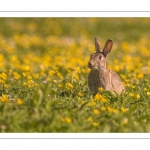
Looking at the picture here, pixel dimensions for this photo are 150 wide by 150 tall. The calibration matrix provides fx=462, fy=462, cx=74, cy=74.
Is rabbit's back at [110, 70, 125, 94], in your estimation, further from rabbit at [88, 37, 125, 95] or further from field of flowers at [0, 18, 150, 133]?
field of flowers at [0, 18, 150, 133]

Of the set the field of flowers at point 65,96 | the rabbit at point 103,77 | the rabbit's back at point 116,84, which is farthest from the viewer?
the rabbit's back at point 116,84

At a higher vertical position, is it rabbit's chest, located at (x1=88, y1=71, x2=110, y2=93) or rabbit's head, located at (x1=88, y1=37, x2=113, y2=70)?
rabbit's head, located at (x1=88, y1=37, x2=113, y2=70)

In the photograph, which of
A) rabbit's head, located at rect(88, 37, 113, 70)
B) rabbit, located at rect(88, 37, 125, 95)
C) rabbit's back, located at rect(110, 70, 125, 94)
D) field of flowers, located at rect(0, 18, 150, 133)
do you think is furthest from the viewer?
rabbit's back, located at rect(110, 70, 125, 94)

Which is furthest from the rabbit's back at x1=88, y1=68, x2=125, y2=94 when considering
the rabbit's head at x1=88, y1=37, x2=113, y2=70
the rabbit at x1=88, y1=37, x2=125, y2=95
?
the rabbit's head at x1=88, y1=37, x2=113, y2=70

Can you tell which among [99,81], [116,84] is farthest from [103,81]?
[116,84]

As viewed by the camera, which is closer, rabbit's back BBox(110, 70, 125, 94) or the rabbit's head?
the rabbit's head

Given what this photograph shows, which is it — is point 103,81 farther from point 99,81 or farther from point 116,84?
point 116,84

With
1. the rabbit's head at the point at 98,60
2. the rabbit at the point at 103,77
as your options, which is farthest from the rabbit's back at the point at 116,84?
the rabbit's head at the point at 98,60

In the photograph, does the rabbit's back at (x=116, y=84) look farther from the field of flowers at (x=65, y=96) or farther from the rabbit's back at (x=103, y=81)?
the field of flowers at (x=65, y=96)
